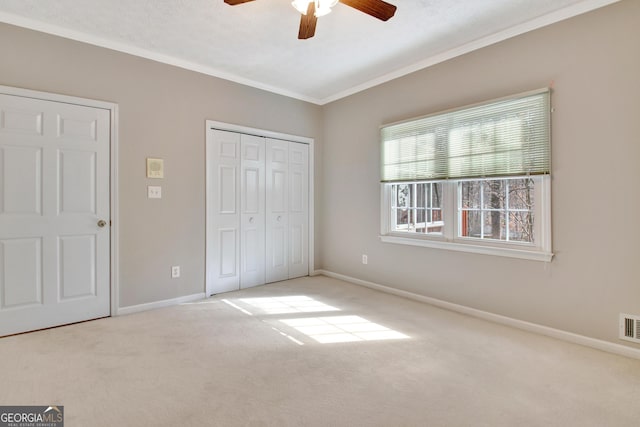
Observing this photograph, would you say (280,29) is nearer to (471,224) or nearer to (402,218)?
(402,218)

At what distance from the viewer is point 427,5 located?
258cm

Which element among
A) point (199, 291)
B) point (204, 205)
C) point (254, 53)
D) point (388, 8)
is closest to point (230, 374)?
point (199, 291)

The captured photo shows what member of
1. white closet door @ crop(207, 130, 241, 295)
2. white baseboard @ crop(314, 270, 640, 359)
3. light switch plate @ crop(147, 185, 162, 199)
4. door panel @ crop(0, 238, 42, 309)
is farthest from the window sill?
door panel @ crop(0, 238, 42, 309)

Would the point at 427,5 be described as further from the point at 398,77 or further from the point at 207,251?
the point at 207,251

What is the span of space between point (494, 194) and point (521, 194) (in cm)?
24

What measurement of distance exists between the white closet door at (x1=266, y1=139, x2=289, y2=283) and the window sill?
1.44 metres

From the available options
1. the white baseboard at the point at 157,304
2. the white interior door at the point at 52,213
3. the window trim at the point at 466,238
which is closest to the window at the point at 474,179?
the window trim at the point at 466,238

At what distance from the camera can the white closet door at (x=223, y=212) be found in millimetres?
3883

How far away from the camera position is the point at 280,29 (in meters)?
2.96

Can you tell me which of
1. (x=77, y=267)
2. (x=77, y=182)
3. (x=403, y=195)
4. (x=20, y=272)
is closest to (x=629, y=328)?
(x=403, y=195)

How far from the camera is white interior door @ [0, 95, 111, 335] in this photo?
2729mm

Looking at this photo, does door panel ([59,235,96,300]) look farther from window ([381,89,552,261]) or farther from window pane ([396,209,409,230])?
window pane ([396,209,409,230])

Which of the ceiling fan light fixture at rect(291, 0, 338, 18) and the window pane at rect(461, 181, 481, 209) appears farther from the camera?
the window pane at rect(461, 181, 481, 209)

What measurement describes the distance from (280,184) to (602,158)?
11.3 ft
